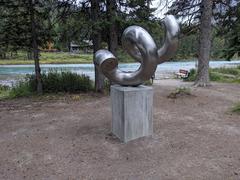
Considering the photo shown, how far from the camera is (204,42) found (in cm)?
919

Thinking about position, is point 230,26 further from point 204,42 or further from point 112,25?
point 112,25

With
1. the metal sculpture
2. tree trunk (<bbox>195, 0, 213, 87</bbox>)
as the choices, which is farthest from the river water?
the metal sculpture

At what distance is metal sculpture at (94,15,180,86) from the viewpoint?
12.6 ft

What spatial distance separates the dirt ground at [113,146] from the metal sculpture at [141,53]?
0.96 meters

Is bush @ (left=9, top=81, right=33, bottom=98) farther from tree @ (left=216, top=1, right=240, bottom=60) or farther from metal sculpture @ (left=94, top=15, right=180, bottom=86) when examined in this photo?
tree @ (left=216, top=1, right=240, bottom=60)

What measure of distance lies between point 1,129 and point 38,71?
3.80 metres

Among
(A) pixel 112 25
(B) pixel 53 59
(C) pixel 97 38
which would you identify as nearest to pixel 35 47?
(C) pixel 97 38

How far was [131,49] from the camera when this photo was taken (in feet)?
14.4

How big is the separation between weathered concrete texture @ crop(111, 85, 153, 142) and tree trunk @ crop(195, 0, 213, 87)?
18.8ft

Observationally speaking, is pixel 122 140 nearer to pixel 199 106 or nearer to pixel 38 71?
pixel 199 106

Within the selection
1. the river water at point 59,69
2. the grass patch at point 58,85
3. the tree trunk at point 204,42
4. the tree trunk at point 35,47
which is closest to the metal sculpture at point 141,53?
the tree trunk at point 35,47

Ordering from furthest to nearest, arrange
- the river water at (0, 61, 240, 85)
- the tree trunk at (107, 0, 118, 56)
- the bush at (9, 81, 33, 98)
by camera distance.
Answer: the river water at (0, 61, 240, 85) < the bush at (9, 81, 33, 98) < the tree trunk at (107, 0, 118, 56)

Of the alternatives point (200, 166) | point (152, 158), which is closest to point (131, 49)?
point (152, 158)

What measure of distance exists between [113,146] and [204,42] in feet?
21.3
